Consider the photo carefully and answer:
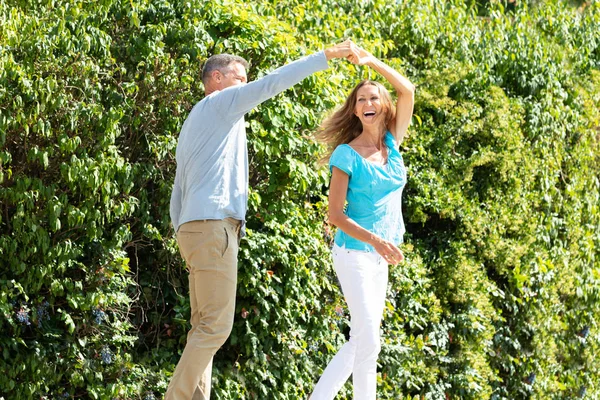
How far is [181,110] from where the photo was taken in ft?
18.3

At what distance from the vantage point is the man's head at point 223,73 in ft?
15.2

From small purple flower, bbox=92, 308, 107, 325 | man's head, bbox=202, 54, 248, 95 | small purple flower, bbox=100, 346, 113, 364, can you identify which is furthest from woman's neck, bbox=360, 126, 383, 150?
small purple flower, bbox=100, 346, 113, 364

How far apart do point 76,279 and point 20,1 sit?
1655mm

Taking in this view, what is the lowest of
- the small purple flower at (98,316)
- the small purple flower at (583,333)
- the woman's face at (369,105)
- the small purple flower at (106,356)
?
the small purple flower at (583,333)

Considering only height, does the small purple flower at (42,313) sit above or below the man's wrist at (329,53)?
below

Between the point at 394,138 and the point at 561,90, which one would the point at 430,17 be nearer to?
the point at 561,90

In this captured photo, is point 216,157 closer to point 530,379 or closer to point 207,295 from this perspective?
point 207,295

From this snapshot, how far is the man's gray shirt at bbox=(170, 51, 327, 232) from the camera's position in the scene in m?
4.38

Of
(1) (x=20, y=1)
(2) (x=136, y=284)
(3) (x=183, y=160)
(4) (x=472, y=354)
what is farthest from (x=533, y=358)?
(1) (x=20, y=1)

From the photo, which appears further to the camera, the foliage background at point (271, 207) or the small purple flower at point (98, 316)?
the small purple flower at point (98, 316)

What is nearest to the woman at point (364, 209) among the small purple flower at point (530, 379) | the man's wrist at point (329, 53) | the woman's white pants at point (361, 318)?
the woman's white pants at point (361, 318)

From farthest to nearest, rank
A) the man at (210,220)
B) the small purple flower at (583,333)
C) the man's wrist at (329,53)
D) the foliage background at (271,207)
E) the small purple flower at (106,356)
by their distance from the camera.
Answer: the small purple flower at (583,333) < the small purple flower at (106,356) < the foliage background at (271,207) < the man at (210,220) < the man's wrist at (329,53)

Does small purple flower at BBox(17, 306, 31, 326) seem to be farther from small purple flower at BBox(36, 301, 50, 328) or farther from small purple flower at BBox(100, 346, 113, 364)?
small purple flower at BBox(100, 346, 113, 364)

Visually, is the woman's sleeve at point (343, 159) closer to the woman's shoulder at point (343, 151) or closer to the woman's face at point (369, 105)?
the woman's shoulder at point (343, 151)
